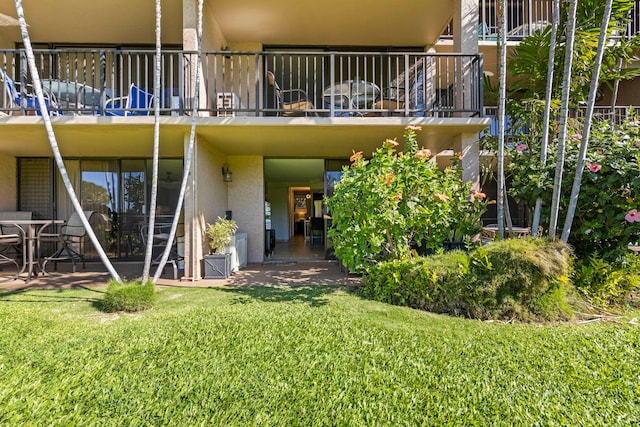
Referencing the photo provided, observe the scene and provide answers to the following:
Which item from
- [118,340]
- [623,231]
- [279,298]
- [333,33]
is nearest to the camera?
[118,340]

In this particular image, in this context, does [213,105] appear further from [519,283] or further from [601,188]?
[601,188]

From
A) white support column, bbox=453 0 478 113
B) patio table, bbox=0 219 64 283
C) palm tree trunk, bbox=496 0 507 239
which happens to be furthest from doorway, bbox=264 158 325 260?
patio table, bbox=0 219 64 283

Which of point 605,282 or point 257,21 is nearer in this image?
point 605,282

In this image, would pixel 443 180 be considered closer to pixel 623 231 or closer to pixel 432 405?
pixel 623 231

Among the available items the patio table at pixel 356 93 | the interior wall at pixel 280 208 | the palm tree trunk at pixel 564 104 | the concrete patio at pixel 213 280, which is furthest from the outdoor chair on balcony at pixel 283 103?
the interior wall at pixel 280 208

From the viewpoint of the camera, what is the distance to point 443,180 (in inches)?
165

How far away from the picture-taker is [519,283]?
10.7 ft

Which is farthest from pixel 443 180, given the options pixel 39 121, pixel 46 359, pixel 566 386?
pixel 39 121

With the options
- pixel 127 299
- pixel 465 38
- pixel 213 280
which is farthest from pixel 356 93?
pixel 127 299

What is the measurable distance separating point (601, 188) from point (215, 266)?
5459mm

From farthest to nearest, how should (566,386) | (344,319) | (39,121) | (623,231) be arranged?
(39,121), (623,231), (344,319), (566,386)

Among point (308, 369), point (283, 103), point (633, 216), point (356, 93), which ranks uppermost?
point (283, 103)

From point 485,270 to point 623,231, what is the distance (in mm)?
1797

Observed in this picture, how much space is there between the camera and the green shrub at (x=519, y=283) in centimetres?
320
